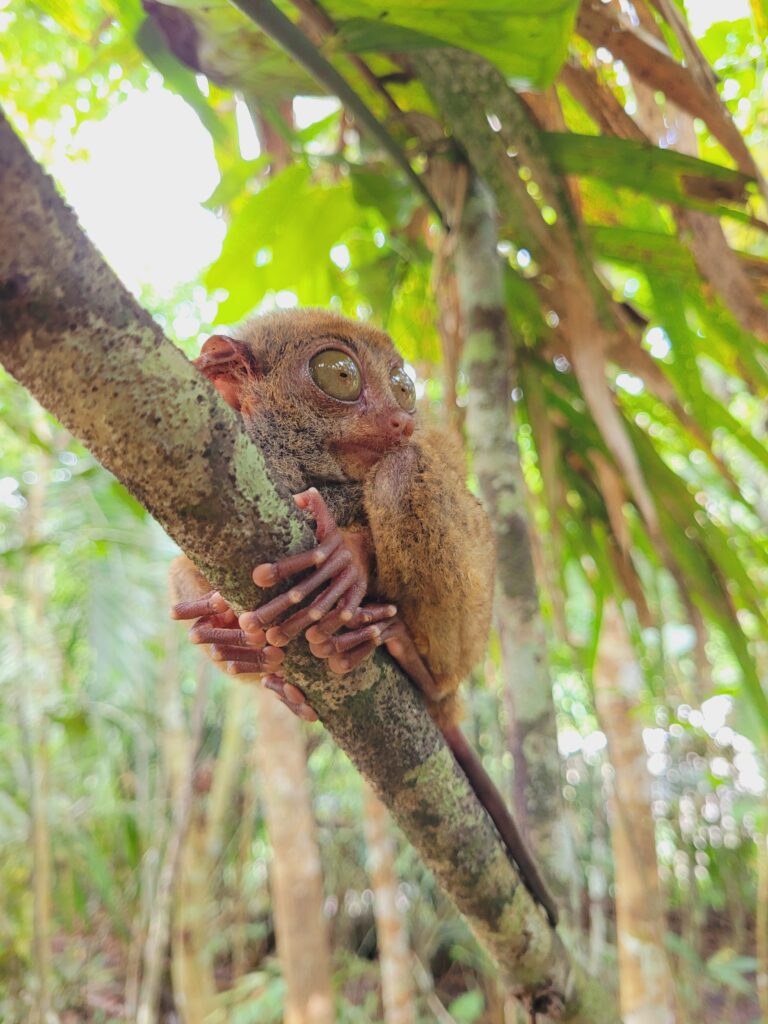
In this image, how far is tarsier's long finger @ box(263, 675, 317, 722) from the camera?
1.05 meters

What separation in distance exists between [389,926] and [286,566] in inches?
132

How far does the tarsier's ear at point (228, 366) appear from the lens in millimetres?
1439

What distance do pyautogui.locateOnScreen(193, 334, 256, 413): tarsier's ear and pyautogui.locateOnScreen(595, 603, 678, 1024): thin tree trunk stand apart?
125cm

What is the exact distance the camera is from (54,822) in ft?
13.2

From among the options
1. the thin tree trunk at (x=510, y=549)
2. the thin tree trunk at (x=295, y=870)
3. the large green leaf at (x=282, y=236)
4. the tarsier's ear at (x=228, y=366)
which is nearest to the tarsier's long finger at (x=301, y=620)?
the tarsier's ear at (x=228, y=366)

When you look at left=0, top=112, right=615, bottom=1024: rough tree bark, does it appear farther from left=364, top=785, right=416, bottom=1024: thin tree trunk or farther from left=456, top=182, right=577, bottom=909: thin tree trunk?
left=364, top=785, right=416, bottom=1024: thin tree trunk

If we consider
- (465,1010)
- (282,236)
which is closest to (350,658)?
(282,236)

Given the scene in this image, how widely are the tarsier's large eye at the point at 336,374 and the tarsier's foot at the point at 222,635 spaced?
1.61 feet

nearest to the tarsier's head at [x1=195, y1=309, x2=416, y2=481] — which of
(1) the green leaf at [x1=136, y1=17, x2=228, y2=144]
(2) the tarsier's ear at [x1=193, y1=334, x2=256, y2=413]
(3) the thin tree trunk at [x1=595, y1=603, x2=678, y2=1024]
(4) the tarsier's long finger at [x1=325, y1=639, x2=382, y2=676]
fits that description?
(2) the tarsier's ear at [x1=193, y1=334, x2=256, y2=413]

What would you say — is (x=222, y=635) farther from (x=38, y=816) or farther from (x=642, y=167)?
(x=38, y=816)

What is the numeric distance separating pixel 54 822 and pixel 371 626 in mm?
3828

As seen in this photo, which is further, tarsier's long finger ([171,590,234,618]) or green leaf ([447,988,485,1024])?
green leaf ([447,988,485,1024])

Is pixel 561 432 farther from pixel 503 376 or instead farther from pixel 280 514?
pixel 280 514

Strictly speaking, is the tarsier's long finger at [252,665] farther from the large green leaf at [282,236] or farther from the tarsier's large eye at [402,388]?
the large green leaf at [282,236]
